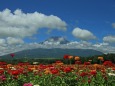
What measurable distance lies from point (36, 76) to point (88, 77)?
2.43 metres

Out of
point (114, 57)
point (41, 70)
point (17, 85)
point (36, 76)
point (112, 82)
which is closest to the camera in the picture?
point (17, 85)

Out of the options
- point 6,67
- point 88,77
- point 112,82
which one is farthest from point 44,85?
point 6,67

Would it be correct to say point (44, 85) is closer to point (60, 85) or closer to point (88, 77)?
point (60, 85)

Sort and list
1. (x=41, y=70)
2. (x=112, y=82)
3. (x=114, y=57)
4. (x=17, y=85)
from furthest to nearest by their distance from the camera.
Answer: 1. (x=114, y=57)
2. (x=41, y=70)
3. (x=112, y=82)
4. (x=17, y=85)

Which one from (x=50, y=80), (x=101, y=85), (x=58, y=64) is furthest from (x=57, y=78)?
(x=58, y=64)

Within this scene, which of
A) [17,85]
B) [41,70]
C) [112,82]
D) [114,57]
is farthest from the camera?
[114,57]

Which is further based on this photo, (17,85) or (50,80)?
(50,80)

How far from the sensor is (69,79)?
12.1 meters

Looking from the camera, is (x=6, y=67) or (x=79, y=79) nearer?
(x=79, y=79)

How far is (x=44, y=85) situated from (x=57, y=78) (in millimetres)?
1094

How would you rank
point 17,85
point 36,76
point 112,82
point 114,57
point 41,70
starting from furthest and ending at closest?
1. point 114,57
2. point 41,70
3. point 36,76
4. point 112,82
5. point 17,85

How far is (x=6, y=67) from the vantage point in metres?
14.4

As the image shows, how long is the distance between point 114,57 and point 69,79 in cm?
2777

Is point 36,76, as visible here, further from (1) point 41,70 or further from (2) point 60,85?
(2) point 60,85
